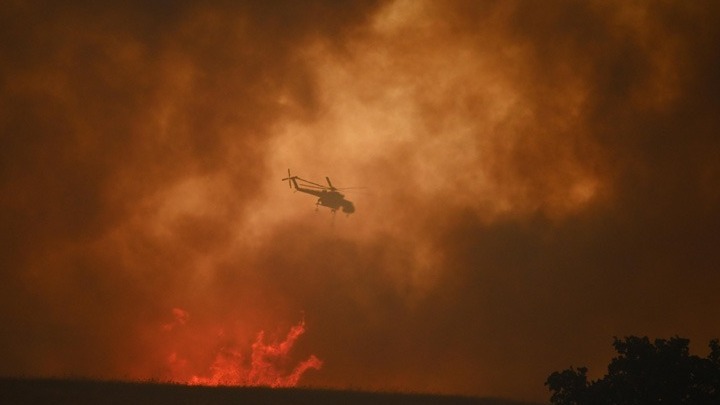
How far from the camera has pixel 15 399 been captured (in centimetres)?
5588

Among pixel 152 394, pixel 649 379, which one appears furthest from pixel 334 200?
pixel 649 379

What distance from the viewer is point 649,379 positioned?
45.8 m

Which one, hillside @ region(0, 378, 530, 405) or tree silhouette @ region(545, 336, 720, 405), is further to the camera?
hillside @ region(0, 378, 530, 405)

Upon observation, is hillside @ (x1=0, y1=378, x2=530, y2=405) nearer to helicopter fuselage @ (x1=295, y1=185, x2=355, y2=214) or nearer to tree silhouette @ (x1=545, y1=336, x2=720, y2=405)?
tree silhouette @ (x1=545, y1=336, x2=720, y2=405)

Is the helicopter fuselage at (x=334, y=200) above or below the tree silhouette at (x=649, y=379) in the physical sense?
above

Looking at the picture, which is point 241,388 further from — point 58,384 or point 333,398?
point 58,384

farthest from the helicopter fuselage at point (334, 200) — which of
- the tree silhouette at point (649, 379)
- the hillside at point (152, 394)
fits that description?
the tree silhouette at point (649, 379)

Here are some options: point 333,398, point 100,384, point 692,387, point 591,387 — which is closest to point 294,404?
point 333,398

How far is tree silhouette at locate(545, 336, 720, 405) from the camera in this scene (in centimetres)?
4547

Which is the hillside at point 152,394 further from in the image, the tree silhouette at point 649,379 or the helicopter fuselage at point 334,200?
the helicopter fuselage at point 334,200

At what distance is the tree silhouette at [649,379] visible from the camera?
4547 centimetres

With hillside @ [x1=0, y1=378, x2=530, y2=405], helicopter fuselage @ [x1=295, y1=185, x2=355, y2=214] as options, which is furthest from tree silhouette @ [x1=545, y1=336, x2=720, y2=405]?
helicopter fuselage @ [x1=295, y1=185, x2=355, y2=214]

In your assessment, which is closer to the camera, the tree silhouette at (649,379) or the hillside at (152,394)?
the tree silhouette at (649,379)

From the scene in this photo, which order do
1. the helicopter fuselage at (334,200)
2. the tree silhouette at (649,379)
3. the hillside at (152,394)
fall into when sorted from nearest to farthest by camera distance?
1. the tree silhouette at (649,379)
2. the hillside at (152,394)
3. the helicopter fuselage at (334,200)
